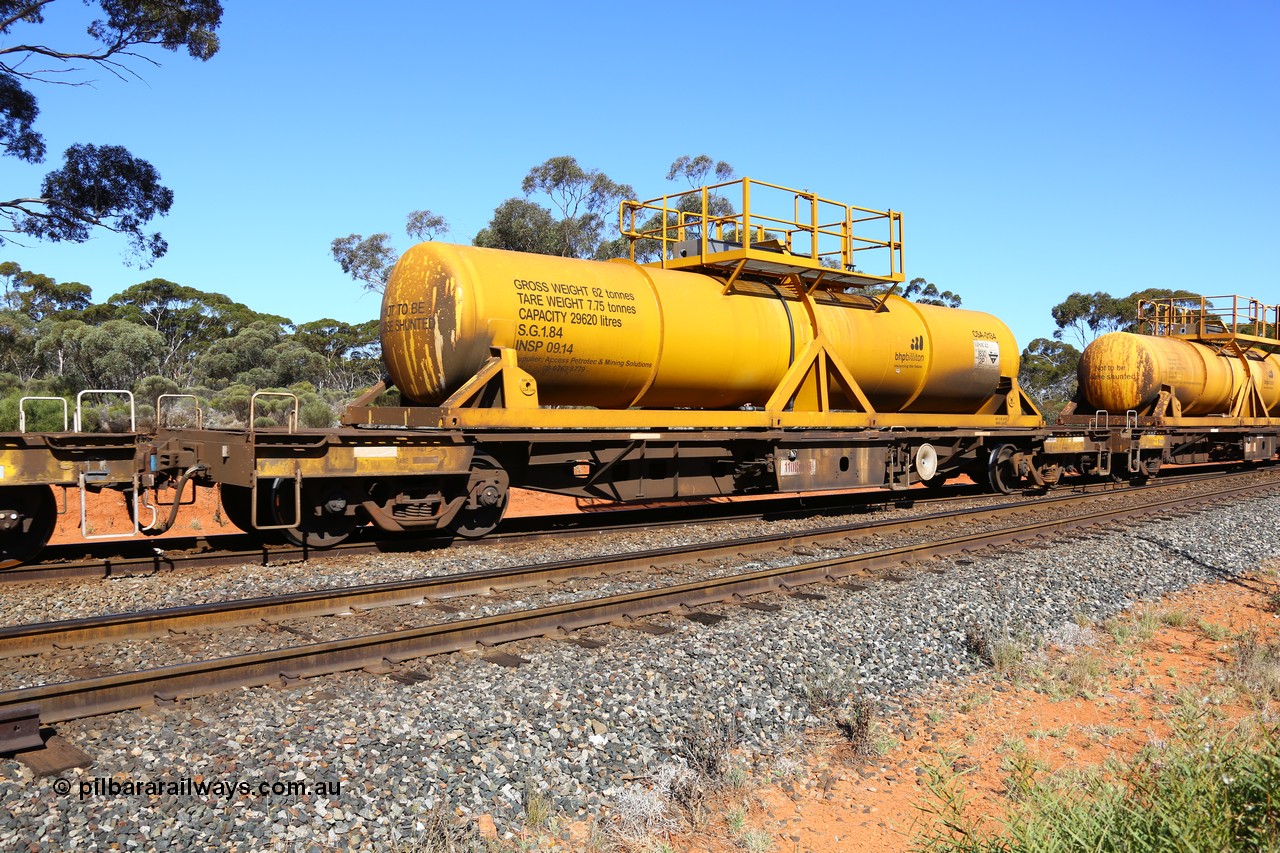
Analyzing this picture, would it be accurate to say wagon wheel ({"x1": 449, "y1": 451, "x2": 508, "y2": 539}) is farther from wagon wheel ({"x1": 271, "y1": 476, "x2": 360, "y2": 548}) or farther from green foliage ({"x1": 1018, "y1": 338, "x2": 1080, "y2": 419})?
green foliage ({"x1": 1018, "y1": 338, "x2": 1080, "y2": 419})

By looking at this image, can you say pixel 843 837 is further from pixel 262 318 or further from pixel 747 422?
pixel 262 318

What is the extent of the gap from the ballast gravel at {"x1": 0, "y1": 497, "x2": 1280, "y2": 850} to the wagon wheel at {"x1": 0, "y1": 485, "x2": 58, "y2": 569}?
471cm

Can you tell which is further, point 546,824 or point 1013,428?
point 1013,428

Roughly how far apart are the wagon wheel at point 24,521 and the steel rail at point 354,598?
2273 mm

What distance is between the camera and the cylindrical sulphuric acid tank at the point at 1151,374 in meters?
21.7

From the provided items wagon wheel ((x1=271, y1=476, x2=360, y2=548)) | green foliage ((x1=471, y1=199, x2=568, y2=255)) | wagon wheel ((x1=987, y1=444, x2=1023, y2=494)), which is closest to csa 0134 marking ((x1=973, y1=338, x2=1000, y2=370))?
wagon wheel ((x1=987, y1=444, x2=1023, y2=494))

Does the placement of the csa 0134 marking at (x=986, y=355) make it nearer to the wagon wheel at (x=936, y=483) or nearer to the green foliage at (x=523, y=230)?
the wagon wheel at (x=936, y=483)

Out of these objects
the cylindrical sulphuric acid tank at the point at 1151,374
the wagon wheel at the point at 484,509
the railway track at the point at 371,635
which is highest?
the cylindrical sulphuric acid tank at the point at 1151,374

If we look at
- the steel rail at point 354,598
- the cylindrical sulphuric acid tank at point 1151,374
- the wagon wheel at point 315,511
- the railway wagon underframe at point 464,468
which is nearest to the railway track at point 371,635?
the steel rail at point 354,598

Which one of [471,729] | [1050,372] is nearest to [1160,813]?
[471,729]

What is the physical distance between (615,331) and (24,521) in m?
6.39

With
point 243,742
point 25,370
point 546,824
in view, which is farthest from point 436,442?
point 25,370

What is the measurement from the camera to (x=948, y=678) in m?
6.71

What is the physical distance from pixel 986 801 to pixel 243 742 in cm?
387
